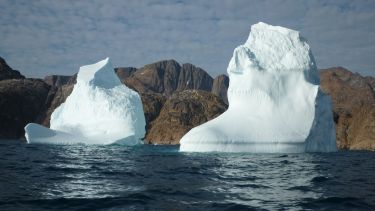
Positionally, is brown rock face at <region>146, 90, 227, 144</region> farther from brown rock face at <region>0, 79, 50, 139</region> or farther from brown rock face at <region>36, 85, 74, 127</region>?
brown rock face at <region>0, 79, 50, 139</region>

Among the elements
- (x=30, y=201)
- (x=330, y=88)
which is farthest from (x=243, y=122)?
(x=330, y=88)

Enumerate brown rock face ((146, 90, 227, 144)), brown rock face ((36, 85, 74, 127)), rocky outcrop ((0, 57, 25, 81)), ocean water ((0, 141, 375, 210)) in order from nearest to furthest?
ocean water ((0, 141, 375, 210)), brown rock face ((146, 90, 227, 144)), brown rock face ((36, 85, 74, 127)), rocky outcrop ((0, 57, 25, 81))

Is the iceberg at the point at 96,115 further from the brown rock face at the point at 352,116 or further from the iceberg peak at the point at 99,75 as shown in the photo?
the brown rock face at the point at 352,116

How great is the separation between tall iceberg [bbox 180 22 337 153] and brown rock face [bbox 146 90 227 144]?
201 ft

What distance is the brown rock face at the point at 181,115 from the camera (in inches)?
3671

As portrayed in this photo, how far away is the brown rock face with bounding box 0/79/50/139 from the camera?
4038 inches

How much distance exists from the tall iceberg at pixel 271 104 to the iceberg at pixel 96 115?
44.2ft

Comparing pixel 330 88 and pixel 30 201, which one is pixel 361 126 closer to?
pixel 330 88

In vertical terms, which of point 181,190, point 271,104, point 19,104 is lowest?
point 181,190

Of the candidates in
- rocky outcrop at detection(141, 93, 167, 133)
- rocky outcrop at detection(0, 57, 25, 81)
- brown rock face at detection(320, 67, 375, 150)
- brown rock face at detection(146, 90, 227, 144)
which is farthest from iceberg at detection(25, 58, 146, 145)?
rocky outcrop at detection(0, 57, 25, 81)

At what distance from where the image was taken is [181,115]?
98750 millimetres

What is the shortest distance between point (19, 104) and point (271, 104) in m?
95.2

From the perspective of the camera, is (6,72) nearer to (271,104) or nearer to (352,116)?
(352,116)

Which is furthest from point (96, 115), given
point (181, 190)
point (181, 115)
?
point (181, 115)
